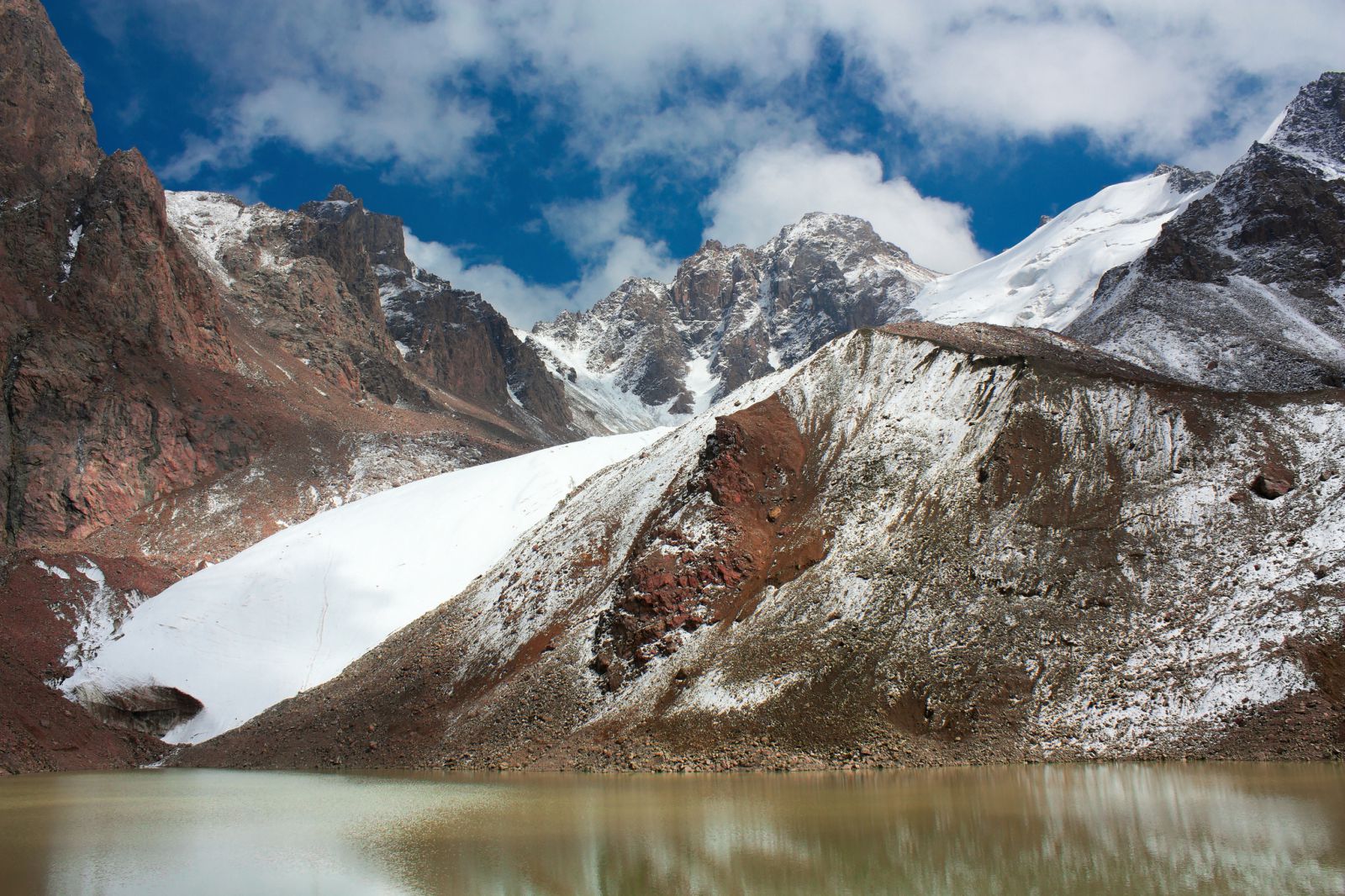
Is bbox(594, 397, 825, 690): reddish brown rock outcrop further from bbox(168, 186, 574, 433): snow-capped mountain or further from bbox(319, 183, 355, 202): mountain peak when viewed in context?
bbox(319, 183, 355, 202): mountain peak

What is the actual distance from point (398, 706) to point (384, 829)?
59.6 ft

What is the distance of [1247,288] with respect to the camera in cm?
9419

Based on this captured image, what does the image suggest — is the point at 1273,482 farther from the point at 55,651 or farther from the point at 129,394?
the point at 129,394

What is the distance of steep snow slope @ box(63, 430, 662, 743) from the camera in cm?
4062

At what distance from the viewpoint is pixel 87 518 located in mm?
75625

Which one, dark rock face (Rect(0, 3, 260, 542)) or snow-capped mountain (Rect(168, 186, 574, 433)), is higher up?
snow-capped mountain (Rect(168, 186, 574, 433))

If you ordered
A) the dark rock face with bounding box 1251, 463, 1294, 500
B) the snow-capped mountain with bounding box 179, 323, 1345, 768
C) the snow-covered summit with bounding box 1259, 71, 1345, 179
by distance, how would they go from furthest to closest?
the snow-covered summit with bounding box 1259, 71, 1345, 179 → the dark rock face with bounding box 1251, 463, 1294, 500 → the snow-capped mountain with bounding box 179, 323, 1345, 768

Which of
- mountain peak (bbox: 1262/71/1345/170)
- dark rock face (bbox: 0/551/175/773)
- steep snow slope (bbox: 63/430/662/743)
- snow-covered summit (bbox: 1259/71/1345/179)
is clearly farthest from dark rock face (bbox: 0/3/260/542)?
mountain peak (bbox: 1262/71/1345/170)

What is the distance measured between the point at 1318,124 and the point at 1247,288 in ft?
221

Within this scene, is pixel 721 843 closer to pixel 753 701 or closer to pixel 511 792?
pixel 511 792

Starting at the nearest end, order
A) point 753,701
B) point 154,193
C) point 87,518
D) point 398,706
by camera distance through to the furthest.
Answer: point 753,701, point 398,706, point 87,518, point 154,193

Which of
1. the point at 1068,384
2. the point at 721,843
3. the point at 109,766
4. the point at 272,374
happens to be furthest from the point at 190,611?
the point at 272,374

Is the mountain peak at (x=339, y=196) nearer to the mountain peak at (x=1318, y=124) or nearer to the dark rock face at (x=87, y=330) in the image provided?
the dark rock face at (x=87, y=330)

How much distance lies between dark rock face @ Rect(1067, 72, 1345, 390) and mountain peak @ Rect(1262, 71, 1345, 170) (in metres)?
3.14
